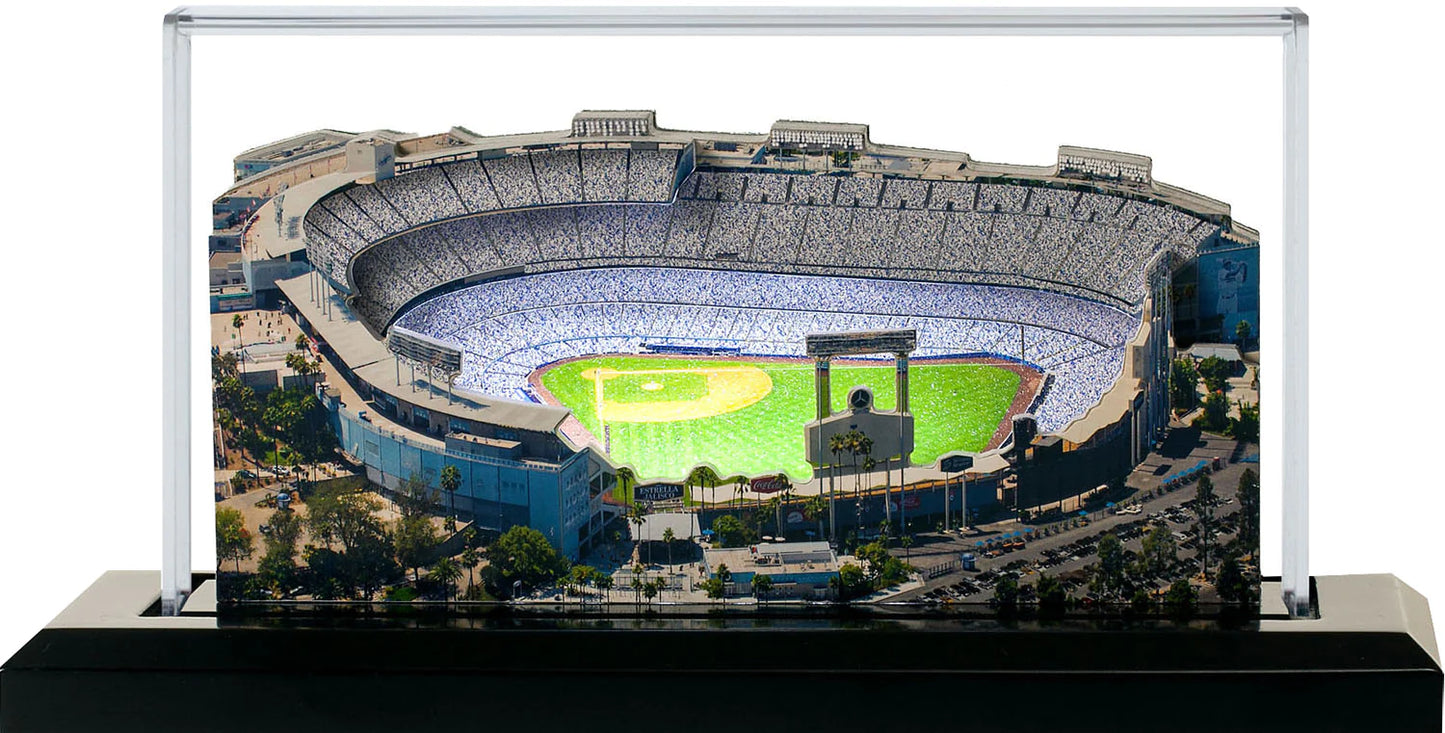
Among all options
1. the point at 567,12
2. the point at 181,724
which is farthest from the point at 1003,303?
A: the point at 181,724

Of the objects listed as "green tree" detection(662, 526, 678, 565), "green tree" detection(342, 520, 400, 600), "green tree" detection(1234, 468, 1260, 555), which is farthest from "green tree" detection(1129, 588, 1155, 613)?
"green tree" detection(342, 520, 400, 600)

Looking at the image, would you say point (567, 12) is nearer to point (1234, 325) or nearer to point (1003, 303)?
point (1003, 303)

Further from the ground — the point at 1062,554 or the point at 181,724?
the point at 1062,554

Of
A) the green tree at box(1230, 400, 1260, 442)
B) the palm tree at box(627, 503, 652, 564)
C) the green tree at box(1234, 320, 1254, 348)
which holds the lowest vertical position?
the palm tree at box(627, 503, 652, 564)

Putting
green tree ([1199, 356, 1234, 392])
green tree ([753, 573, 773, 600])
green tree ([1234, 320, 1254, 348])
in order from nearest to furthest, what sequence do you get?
green tree ([1234, 320, 1254, 348]), green tree ([1199, 356, 1234, 392]), green tree ([753, 573, 773, 600])

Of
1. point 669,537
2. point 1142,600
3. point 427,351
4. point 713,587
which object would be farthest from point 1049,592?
point 427,351

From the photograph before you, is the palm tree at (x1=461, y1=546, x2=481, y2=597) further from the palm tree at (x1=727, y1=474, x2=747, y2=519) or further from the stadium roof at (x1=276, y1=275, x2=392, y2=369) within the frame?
the palm tree at (x1=727, y1=474, x2=747, y2=519)
